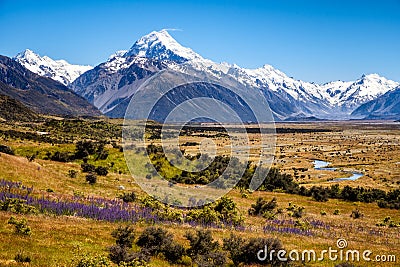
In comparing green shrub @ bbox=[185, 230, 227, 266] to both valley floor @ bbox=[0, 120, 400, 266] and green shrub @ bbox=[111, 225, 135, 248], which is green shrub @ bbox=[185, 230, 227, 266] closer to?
valley floor @ bbox=[0, 120, 400, 266]

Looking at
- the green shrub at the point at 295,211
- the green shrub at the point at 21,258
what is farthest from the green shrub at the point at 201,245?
the green shrub at the point at 295,211

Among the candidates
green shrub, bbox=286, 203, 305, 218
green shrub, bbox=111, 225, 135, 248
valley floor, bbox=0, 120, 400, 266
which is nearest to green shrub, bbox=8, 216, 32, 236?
valley floor, bbox=0, 120, 400, 266

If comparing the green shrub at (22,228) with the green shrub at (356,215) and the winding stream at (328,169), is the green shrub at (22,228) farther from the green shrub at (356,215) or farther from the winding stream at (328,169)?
the winding stream at (328,169)

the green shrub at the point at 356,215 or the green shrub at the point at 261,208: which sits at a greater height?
the green shrub at the point at 261,208

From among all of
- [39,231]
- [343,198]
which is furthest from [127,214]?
[343,198]

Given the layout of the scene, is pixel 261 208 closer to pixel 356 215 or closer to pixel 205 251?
pixel 356 215

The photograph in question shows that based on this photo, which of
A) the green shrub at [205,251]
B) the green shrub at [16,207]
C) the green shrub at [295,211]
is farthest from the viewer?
the green shrub at [295,211]

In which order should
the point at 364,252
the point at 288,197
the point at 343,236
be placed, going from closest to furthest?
the point at 364,252, the point at 343,236, the point at 288,197

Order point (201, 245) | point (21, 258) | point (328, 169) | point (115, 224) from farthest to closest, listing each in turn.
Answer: point (328, 169) < point (115, 224) < point (201, 245) < point (21, 258)

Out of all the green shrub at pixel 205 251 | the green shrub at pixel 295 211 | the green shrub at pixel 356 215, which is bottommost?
the green shrub at pixel 356 215

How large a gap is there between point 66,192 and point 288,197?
33662mm

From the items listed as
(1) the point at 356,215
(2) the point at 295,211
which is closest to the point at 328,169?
(1) the point at 356,215

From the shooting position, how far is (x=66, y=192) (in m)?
37.9

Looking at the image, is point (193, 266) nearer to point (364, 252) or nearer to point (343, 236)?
point (364, 252)
